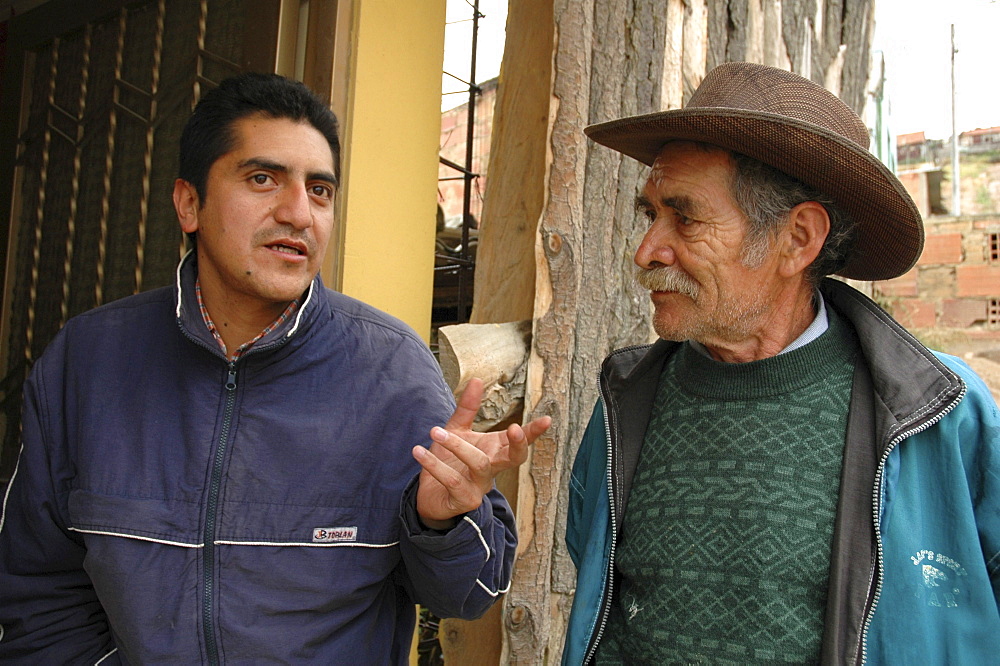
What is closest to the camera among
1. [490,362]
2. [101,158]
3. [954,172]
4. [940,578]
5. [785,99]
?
[940,578]

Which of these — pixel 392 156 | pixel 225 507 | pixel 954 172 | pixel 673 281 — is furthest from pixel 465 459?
pixel 954 172

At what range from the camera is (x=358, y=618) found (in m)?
1.69

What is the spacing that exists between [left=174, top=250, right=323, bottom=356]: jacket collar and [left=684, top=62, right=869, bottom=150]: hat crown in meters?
0.90

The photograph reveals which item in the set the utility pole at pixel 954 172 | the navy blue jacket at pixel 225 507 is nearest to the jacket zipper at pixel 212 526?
the navy blue jacket at pixel 225 507

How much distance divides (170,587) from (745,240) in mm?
1329

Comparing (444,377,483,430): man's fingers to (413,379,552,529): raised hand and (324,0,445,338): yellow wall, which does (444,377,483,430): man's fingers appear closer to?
(413,379,552,529): raised hand

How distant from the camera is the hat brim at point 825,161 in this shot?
1646 mm

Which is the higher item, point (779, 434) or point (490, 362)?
point (490, 362)

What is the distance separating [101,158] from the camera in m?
3.41

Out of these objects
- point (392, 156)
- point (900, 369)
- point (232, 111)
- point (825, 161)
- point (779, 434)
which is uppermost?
point (392, 156)

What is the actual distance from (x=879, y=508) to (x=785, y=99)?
2.74 ft

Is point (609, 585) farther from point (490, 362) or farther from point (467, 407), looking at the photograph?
point (490, 362)

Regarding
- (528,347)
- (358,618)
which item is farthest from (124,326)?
(528,347)

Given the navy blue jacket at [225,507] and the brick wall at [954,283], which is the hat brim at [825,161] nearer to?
the navy blue jacket at [225,507]
